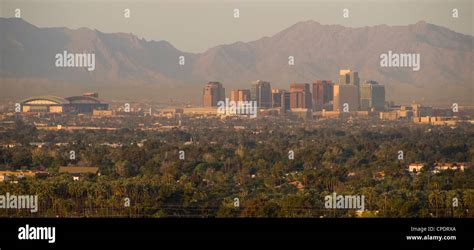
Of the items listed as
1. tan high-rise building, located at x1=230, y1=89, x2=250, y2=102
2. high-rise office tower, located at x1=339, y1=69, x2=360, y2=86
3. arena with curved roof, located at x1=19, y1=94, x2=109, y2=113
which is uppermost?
high-rise office tower, located at x1=339, y1=69, x2=360, y2=86

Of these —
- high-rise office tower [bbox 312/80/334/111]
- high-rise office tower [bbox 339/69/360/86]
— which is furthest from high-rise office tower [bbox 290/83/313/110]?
high-rise office tower [bbox 339/69/360/86]

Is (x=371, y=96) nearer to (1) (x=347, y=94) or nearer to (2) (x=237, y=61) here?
(1) (x=347, y=94)

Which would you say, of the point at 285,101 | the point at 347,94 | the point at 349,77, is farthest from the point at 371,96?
the point at 285,101

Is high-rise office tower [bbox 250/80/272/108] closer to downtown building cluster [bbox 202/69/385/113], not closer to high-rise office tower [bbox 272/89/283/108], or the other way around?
downtown building cluster [bbox 202/69/385/113]

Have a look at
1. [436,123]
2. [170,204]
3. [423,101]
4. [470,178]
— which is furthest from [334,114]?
[170,204]

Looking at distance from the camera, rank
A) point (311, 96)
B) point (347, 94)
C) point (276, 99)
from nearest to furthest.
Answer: point (276, 99) < point (311, 96) < point (347, 94)

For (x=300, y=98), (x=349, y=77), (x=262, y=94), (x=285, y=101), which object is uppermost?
(x=349, y=77)
